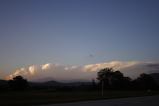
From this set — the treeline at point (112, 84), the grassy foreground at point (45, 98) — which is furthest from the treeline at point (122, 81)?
the grassy foreground at point (45, 98)

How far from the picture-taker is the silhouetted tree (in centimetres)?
9926

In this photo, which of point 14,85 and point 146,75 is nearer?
point 14,85

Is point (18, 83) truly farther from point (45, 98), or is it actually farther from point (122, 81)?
point (45, 98)

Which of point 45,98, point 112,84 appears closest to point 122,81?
point 112,84

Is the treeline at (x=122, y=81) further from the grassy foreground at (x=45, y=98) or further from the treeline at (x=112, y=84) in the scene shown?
the grassy foreground at (x=45, y=98)

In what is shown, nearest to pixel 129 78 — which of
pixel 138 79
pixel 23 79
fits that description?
pixel 138 79

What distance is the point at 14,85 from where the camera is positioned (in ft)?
330

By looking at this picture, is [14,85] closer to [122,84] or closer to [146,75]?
[122,84]

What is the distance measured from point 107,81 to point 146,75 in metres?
16.2

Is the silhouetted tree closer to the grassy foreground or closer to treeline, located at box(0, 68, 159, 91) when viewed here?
treeline, located at box(0, 68, 159, 91)

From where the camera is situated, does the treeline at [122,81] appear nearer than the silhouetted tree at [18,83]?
Yes

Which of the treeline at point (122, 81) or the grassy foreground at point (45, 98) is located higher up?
the treeline at point (122, 81)

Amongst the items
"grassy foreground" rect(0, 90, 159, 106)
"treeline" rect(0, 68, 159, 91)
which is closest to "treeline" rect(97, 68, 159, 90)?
"treeline" rect(0, 68, 159, 91)

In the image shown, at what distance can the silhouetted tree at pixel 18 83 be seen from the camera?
326ft
